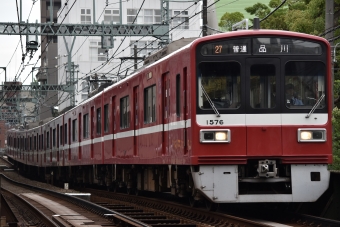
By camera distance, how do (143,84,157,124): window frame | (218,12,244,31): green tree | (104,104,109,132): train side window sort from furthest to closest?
(218,12,244,31): green tree < (104,104,109,132): train side window < (143,84,157,124): window frame

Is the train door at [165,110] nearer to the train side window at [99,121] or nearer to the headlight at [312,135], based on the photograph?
the headlight at [312,135]

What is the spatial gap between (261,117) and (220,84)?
30.0 inches

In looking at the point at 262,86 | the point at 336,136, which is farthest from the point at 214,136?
the point at 336,136

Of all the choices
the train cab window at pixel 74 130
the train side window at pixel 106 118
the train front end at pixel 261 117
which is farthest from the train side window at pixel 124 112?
the train cab window at pixel 74 130

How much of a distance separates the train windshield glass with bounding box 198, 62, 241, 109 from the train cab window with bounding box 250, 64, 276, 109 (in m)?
0.21

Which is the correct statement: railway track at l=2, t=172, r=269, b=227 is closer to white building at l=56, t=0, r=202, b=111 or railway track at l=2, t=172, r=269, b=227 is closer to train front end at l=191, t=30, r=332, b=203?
train front end at l=191, t=30, r=332, b=203

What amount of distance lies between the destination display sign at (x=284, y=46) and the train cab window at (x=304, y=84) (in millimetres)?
170

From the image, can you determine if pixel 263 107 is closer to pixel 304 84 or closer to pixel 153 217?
pixel 304 84

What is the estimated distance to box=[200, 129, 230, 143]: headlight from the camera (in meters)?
11.6

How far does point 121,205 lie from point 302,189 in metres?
5.33

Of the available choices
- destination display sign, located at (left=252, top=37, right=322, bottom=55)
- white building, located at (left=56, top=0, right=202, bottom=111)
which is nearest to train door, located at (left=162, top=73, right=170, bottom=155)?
destination display sign, located at (left=252, top=37, right=322, bottom=55)

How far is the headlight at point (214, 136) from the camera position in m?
11.6

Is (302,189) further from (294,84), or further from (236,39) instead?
(236,39)

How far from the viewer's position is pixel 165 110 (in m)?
13.8
